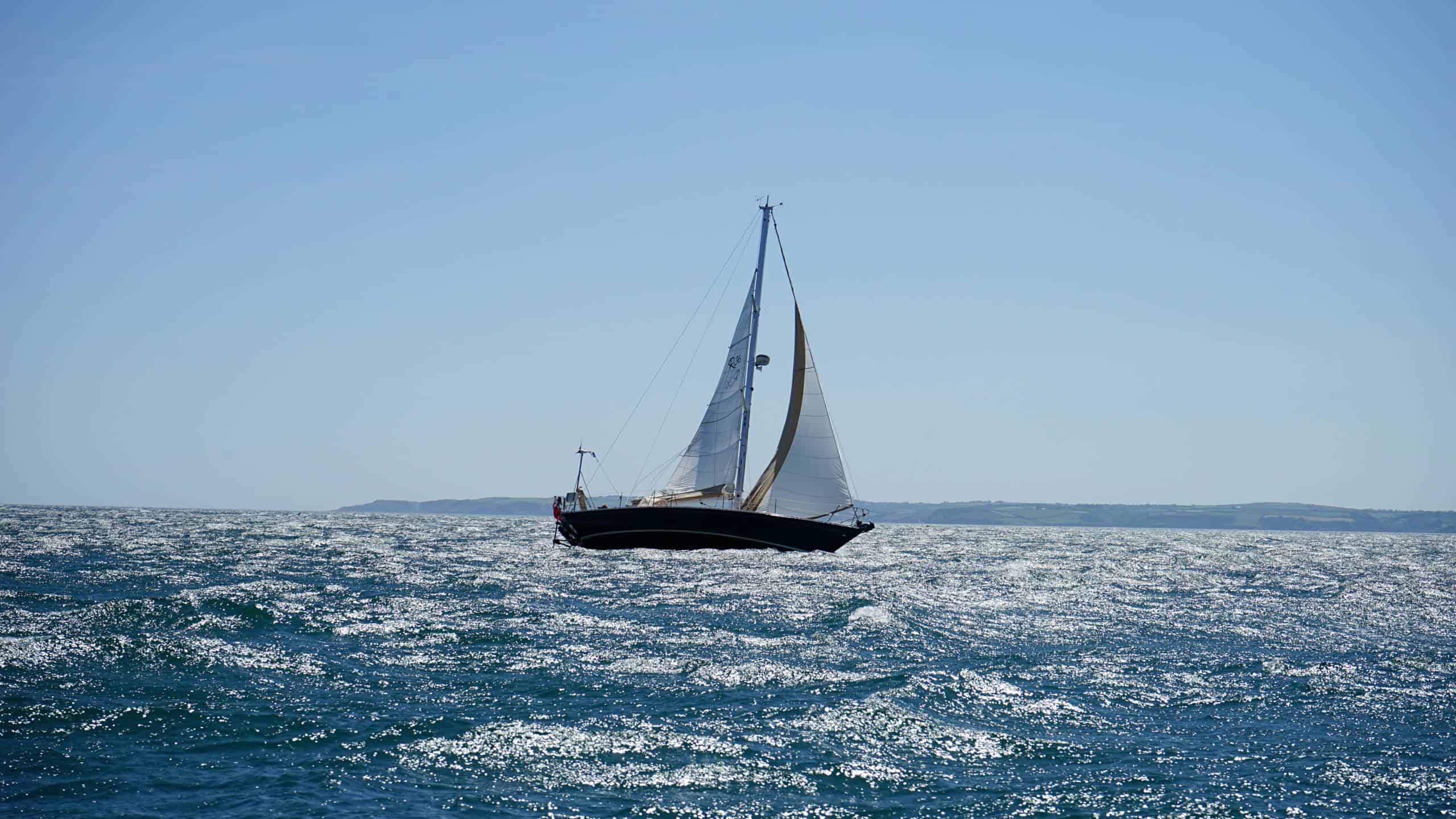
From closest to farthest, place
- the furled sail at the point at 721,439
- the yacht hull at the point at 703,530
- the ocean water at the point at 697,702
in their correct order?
the ocean water at the point at 697,702 → the yacht hull at the point at 703,530 → the furled sail at the point at 721,439

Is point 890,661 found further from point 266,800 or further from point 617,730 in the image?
point 266,800

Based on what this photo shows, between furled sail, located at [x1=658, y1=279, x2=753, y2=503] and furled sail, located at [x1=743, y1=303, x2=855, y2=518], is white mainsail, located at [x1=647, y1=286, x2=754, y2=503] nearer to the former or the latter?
furled sail, located at [x1=658, y1=279, x2=753, y2=503]

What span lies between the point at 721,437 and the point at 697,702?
40.8m

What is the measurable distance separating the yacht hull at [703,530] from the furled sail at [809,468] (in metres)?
1.16

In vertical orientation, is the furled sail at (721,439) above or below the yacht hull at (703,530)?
above

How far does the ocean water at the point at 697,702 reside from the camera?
1186 cm

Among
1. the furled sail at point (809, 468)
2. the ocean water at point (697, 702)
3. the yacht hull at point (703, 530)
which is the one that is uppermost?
the furled sail at point (809, 468)

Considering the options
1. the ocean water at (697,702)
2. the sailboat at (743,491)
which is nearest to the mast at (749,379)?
the sailboat at (743,491)

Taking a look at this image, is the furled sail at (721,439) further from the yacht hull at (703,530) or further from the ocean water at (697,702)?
the ocean water at (697,702)

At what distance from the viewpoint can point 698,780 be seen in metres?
12.3

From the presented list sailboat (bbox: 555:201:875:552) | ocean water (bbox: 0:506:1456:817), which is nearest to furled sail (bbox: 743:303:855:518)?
sailboat (bbox: 555:201:875:552)

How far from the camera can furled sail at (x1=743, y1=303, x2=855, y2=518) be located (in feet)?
175

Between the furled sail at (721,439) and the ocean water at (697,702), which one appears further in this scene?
the furled sail at (721,439)

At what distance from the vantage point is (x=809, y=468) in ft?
175
